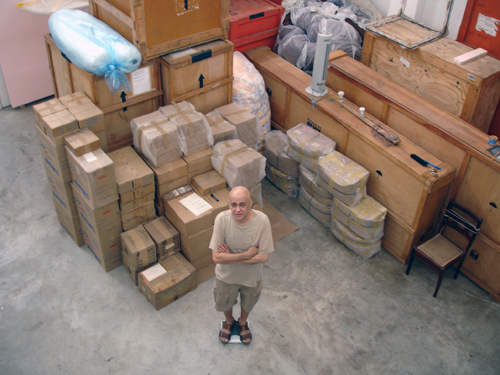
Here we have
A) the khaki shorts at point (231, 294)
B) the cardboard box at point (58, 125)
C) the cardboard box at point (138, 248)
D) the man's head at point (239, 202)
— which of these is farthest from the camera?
the cardboard box at point (138, 248)

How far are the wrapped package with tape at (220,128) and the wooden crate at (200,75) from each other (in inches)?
11.1

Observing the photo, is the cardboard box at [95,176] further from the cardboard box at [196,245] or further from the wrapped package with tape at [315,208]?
the wrapped package with tape at [315,208]

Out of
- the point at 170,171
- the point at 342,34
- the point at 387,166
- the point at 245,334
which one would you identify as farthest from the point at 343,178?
the point at 342,34

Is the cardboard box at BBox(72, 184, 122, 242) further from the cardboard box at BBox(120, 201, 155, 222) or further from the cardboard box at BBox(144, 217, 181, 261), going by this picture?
the cardboard box at BBox(144, 217, 181, 261)

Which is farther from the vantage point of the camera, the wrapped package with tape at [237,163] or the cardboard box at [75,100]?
the wrapped package with tape at [237,163]

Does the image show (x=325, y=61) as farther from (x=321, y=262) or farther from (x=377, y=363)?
(x=377, y=363)

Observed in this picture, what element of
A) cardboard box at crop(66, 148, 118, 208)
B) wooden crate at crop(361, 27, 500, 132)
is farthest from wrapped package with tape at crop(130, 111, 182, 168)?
wooden crate at crop(361, 27, 500, 132)

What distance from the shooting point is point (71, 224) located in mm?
5141

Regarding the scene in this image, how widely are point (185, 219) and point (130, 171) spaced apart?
0.73 meters

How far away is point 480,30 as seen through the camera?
216 inches

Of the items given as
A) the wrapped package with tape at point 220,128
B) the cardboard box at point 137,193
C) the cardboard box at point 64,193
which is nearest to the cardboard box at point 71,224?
the cardboard box at point 64,193

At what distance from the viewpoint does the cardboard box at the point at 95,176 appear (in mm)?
4336

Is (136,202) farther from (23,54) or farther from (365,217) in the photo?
(23,54)

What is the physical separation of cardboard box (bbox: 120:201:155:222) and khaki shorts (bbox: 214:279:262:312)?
134 cm
